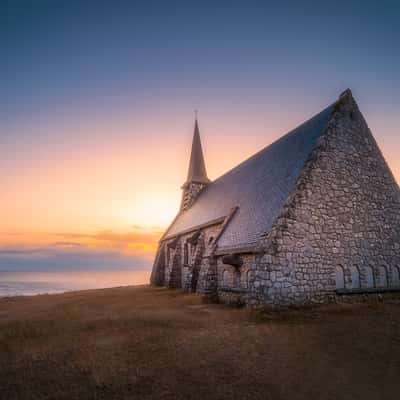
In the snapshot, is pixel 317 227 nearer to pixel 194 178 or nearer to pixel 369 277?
pixel 369 277

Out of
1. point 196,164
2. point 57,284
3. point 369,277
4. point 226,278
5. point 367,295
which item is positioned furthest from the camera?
point 57,284

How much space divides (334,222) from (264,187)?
482 centimetres

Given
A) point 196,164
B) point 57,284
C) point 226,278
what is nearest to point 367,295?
point 226,278

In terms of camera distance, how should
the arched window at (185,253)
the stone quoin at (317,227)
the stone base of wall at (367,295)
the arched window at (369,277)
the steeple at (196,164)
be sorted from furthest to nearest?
the steeple at (196,164) → the arched window at (185,253) → the arched window at (369,277) → the stone base of wall at (367,295) → the stone quoin at (317,227)

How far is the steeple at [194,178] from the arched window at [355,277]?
2123 centimetres

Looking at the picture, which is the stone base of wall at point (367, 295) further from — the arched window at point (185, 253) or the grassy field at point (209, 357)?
the arched window at point (185, 253)

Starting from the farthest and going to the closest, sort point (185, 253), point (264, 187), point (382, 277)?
point (185, 253) < point (264, 187) < point (382, 277)

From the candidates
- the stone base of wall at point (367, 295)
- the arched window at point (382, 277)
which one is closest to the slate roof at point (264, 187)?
the stone base of wall at point (367, 295)

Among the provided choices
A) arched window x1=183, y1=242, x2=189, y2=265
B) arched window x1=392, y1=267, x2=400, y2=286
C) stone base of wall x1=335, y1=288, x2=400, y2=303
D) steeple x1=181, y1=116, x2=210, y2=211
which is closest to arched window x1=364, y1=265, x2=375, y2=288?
stone base of wall x1=335, y1=288, x2=400, y2=303

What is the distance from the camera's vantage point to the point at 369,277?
44.5 ft

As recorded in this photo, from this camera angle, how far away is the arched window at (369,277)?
1346 centimetres

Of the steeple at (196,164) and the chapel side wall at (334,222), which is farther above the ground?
the steeple at (196,164)

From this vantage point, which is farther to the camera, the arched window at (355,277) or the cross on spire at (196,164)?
the cross on spire at (196,164)

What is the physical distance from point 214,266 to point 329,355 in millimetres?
10119
